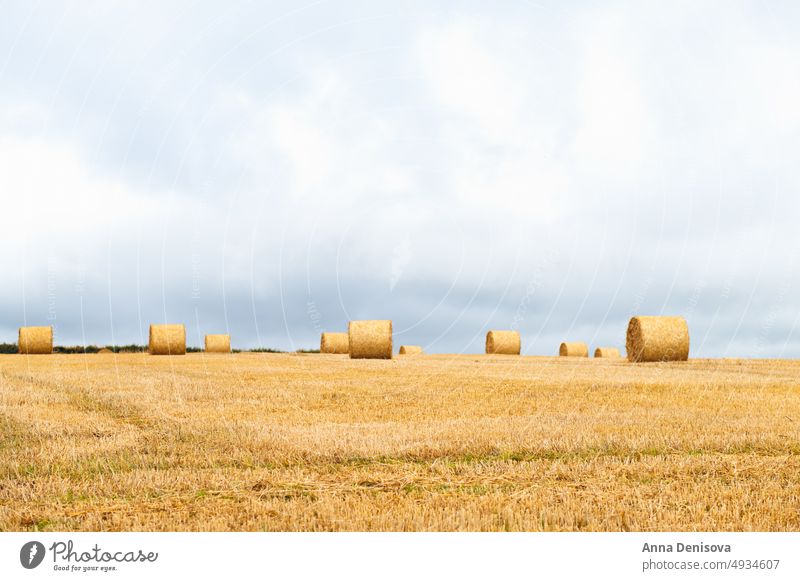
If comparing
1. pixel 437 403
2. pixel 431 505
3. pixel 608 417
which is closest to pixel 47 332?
pixel 437 403

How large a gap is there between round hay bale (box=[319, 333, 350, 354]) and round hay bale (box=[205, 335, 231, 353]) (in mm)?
5576

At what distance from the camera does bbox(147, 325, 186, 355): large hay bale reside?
3588 centimetres

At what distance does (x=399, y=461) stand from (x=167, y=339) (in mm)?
30516

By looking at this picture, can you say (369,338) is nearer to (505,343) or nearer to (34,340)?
(505,343)

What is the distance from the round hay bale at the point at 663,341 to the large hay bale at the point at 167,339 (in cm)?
2120

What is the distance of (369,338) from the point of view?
30344 millimetres

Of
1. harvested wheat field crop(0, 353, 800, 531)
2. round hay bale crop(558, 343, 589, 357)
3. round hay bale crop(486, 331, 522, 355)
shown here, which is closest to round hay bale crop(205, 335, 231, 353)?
round hay bale crop(486, 331, 522, 355)

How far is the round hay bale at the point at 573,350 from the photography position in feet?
153

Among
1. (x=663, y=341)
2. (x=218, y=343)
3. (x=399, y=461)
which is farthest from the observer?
(x=218, y=343)

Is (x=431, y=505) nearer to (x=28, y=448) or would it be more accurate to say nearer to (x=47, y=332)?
(x=28, y=448)

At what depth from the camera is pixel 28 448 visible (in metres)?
8.55

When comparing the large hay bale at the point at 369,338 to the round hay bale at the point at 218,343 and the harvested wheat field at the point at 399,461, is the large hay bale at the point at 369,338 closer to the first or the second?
the harvested wheat field at the point at 399,461

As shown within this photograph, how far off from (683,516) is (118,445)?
6200mm

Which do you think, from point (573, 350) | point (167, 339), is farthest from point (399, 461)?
point (573, 350)
